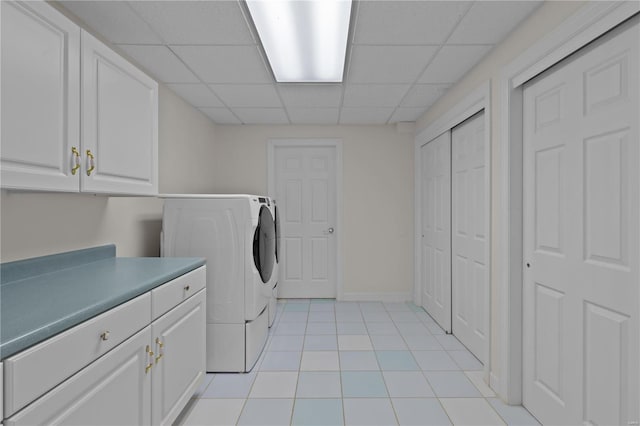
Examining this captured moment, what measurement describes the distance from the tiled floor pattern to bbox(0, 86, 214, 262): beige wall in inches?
47.5

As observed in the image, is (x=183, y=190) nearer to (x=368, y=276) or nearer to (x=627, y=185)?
(x=368, y=276)

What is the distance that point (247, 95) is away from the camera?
10.5 ft

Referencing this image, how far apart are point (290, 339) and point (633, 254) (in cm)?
262

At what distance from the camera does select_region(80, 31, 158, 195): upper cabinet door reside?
1.52 metres

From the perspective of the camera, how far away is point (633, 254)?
1316mm

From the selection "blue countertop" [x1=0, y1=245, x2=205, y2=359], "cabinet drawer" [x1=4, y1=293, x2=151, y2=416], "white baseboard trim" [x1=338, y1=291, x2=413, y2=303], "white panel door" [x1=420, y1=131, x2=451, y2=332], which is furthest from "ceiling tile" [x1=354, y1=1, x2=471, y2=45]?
"white baseboard trim" [x1=338, y1=291, x2=413, y2=303]

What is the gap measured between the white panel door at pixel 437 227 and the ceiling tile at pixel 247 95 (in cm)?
179

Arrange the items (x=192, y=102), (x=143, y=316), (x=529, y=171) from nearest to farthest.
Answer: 1. (x=143, y=316)
2. (x=529, y=171)
3. (x=192, y=102)

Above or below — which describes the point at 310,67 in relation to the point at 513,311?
above

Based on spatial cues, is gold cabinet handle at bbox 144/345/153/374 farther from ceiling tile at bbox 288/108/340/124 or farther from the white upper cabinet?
ceiling tile at bbox 288/108/340/124

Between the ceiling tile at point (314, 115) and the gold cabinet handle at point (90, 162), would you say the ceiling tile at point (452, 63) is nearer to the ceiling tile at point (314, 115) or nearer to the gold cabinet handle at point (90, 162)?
the ceiling tile at point (314, 115)

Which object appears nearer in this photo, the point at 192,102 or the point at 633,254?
the point at 633,254

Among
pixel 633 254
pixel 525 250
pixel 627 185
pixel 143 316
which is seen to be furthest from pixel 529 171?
pixel 143 316

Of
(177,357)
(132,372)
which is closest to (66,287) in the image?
(132,372)
